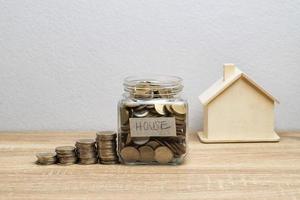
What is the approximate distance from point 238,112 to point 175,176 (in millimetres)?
299

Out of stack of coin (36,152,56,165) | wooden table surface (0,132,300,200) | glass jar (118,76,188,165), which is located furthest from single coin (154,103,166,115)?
stack of coin (36,152,56,165)

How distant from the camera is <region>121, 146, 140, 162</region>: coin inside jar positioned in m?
0.98

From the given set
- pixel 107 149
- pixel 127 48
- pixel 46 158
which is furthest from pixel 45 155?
pixel 127 48

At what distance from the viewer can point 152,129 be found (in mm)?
964

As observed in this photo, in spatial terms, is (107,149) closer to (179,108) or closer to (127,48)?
(179,108)

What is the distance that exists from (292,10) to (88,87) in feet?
1.77

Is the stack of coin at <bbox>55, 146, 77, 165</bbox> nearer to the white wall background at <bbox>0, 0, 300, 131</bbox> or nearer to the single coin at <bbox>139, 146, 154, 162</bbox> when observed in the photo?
the single coin at <bbox>139, 146, 154, 162</bbox>

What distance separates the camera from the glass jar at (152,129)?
967 millimetres

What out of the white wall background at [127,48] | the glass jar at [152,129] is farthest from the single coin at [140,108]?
the white wall background at [127,48]

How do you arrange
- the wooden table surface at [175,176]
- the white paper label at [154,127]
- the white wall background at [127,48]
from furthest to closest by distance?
the white wall background at [127,48]
the white paper label at [154,127]
the wooden table surface at [175,176]

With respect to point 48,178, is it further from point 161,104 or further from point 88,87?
point 88,87

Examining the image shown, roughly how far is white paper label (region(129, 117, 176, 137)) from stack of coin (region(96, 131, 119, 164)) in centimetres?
6

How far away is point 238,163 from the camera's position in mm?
1000

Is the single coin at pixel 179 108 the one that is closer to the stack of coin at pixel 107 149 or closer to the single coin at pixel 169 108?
the single coin at pixel 169 108
